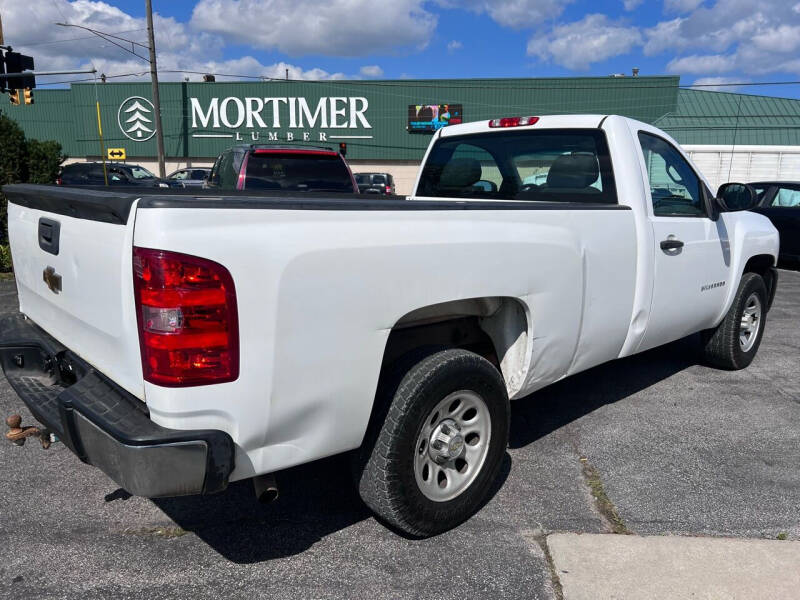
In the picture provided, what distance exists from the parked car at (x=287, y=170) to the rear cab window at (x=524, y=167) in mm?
3619

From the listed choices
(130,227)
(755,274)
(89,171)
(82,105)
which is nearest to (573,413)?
(755,274)

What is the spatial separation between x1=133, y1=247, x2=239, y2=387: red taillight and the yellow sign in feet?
107

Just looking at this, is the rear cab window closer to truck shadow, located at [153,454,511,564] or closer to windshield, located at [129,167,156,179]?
truck shadow, located at [153,454,511,564]

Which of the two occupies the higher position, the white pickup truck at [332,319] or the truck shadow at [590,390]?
the white pickup truck at [332,319]

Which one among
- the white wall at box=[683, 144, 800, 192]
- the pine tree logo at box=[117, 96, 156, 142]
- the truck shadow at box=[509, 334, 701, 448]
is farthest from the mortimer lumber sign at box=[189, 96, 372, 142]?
the truck shadow at box=[509, 334, 701, 448]

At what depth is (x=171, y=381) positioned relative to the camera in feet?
6.86

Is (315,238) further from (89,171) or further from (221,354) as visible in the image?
(89,171)

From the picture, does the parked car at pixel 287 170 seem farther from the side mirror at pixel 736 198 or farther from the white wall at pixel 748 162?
the white wall at pixel 748 162

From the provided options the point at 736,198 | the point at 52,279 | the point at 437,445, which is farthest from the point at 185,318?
the point at 736,198

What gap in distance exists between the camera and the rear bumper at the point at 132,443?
2082mm

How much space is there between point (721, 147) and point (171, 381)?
95.2 feet

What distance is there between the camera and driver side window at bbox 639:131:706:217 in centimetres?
416

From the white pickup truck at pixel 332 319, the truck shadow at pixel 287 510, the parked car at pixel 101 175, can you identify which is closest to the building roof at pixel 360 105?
the parked car at pixel 101 175

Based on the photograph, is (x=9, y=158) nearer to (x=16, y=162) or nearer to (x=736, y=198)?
(x=16, y=162)
